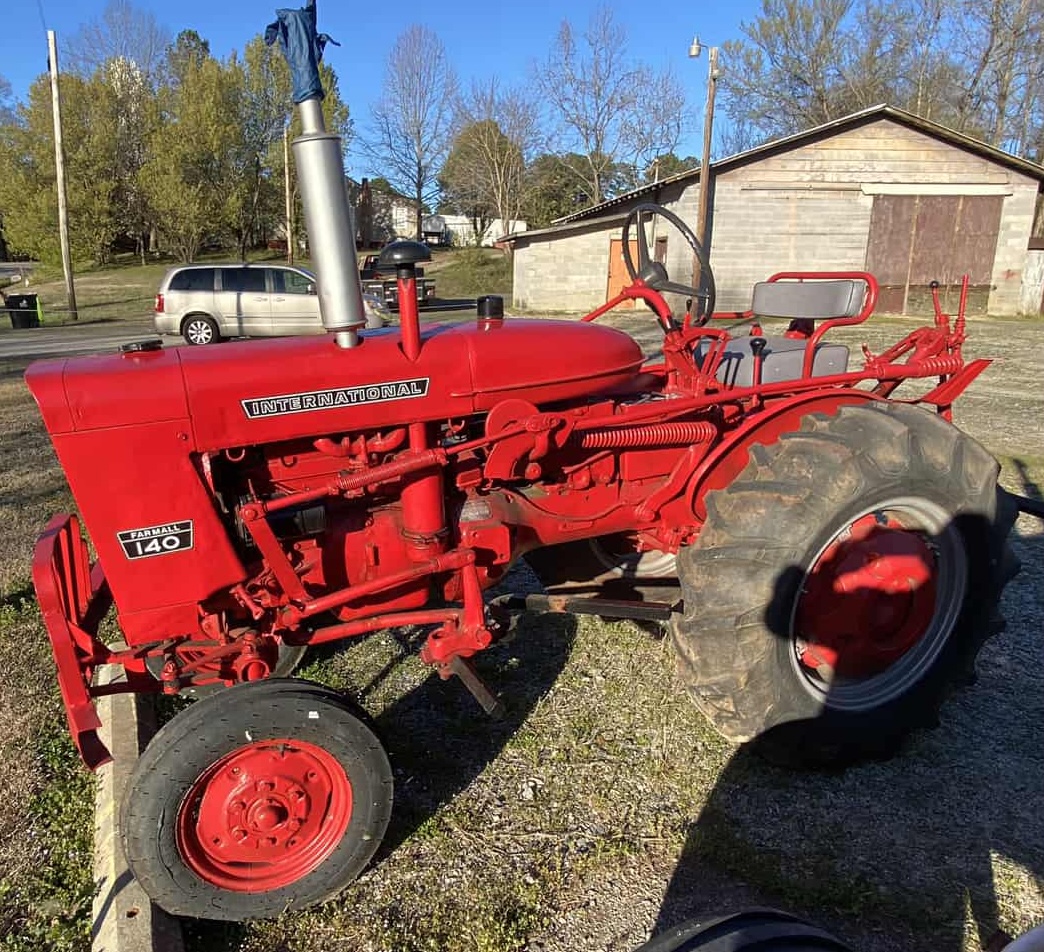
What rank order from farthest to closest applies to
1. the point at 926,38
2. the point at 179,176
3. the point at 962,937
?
the point at 179,176
the point at 926,38
the point at 962,937

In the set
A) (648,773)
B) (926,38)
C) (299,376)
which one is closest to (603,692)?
(648,773)

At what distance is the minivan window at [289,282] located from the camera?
16469 mm

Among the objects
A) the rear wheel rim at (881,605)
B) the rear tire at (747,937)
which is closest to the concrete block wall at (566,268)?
the rear wheel rim at (881,605)

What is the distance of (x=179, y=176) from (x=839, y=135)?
91.7 ft

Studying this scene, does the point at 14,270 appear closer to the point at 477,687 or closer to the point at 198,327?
the point at 198,327

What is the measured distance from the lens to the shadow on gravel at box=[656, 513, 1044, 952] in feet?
7.31

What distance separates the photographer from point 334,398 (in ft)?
7.48

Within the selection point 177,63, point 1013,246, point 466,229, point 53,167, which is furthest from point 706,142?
point 466,229

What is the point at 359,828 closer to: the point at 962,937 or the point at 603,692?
the point at 603,692

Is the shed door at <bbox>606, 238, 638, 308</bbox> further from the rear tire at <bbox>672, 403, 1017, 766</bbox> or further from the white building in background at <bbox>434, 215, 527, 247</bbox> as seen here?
the white building in background at <bbox>434, 215, 527, 247</bbox>

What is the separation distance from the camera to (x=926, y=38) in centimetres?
3084

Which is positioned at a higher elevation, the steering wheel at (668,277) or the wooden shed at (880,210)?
the wooden shed at (880,210)

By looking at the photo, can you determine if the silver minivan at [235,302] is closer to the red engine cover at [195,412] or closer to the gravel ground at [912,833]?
the red engine cover at [195,412]

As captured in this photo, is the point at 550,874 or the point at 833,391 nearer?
the point at 550,874
